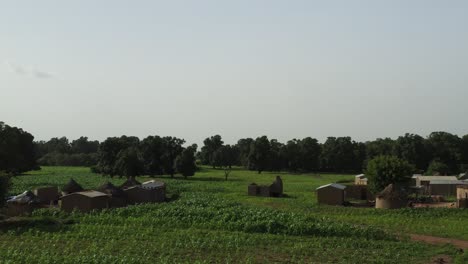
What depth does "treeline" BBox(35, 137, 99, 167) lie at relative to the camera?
472ft

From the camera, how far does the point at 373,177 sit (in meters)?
52.6

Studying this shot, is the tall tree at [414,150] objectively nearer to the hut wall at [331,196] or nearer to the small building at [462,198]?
the small building at [462,198]

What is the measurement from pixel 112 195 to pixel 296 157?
7071 centimetres

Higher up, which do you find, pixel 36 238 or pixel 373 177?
pixel 373 177

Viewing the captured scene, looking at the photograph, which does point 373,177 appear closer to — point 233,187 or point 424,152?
point 233,187

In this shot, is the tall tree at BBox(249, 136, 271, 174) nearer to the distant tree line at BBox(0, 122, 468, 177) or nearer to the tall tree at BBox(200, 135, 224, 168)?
the distant tree line at BBox(0, 122, 468, 177)

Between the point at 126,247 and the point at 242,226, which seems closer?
the point at 126,247

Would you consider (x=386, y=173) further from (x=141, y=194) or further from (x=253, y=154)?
(x=253, y=154)

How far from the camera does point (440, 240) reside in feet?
102

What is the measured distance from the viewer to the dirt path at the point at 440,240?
29.3 m

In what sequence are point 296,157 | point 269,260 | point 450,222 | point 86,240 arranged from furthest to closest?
1. point 296,157
2. point 450,222
3. point 86,240
4. point 269,260

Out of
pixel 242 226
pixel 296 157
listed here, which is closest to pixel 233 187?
pixel 242 226

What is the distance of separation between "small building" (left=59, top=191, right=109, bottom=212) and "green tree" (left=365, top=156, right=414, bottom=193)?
88.6 ft

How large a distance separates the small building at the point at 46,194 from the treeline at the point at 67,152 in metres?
71.4
